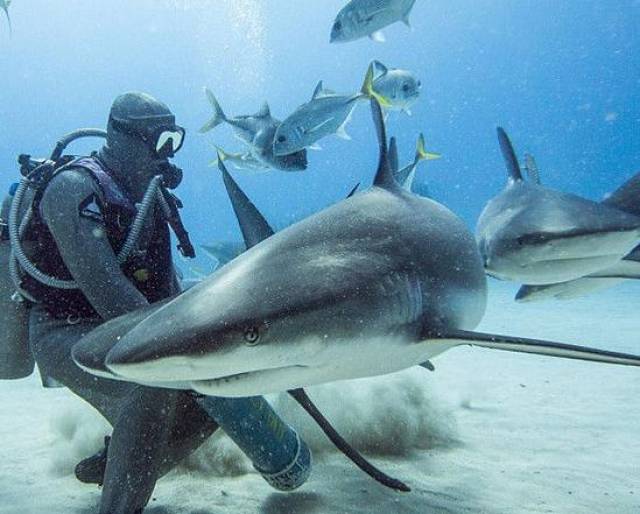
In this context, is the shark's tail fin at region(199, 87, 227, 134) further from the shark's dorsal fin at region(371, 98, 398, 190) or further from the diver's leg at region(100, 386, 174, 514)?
the diver's leg at region(100, 386, 174, 514)

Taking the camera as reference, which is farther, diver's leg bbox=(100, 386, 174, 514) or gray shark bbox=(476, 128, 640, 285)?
gray shark bbox=(476, 128, 640, 285)

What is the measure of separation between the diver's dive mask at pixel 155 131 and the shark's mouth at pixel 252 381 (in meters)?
2.63

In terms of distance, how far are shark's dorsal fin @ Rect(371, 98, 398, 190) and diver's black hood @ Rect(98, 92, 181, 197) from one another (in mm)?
1650

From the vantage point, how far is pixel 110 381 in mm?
2791

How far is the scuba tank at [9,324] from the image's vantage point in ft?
12.0

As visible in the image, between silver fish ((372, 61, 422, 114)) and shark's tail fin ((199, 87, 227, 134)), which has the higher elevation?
shark's tail fin ((199, 87, 227, 134))

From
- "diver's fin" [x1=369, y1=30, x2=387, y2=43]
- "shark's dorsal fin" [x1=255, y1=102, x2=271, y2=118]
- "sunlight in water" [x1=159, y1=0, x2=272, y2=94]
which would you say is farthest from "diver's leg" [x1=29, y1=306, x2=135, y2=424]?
"sunlight in water" [x1=159, y1=0, x2=272, y2=94]

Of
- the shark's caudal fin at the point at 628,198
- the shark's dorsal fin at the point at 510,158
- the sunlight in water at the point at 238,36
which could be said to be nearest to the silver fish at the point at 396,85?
the shark's dorsal fin at the point at 510,158

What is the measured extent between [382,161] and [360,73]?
11257 cm

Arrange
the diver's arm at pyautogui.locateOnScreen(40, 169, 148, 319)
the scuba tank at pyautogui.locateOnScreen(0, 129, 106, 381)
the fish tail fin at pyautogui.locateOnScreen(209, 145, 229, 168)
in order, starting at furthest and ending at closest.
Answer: the fish tail fin at pyautogui.locateOnScreen(209, 145, 229, 168)
the scuba tank at pyautogui.locateOnScreen(0, 129, 106, 381)
the diver's arm at pyautogui.locateOnScreen(40, 169, 148, 319)

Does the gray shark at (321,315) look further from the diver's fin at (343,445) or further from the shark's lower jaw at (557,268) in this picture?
the shark's lower jaw at (557,268)

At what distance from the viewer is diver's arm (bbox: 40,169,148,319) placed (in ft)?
8.91

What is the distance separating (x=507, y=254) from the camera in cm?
336

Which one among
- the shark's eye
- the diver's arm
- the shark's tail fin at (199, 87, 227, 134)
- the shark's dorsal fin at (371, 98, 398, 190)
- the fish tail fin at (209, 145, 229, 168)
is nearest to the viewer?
the shark's eye
